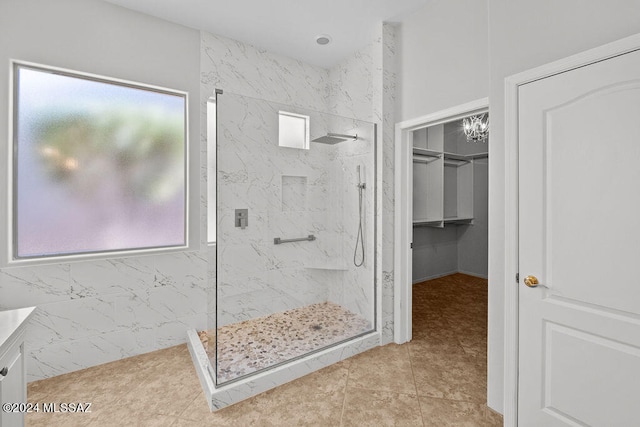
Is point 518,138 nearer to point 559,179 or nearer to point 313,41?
point 559,179

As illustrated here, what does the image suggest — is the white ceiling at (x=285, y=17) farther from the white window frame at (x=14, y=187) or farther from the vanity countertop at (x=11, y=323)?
the vanity countertop at (x=11, y=323)

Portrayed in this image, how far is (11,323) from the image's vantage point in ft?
3.66

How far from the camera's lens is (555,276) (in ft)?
5.20

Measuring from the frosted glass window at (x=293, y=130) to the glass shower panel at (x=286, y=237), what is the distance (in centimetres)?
4

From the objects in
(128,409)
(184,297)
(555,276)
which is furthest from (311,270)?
(555,276)

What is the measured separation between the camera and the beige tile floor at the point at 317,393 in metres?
1.84

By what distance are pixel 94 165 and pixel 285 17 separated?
7.10ft

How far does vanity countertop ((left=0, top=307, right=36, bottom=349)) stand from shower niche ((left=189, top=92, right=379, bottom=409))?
1.09 metres

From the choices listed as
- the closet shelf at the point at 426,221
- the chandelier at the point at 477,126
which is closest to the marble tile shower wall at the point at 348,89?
the chandelier at the point at 477,126

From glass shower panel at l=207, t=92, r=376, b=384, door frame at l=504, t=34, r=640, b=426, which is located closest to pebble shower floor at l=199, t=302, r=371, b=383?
glass shower panel at l=207, t=92, r=376, b=384

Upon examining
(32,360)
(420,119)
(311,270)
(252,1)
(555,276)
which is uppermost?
(252,1)

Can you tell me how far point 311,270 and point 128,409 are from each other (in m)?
1.70

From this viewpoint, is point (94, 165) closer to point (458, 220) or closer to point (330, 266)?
point (330, 266)

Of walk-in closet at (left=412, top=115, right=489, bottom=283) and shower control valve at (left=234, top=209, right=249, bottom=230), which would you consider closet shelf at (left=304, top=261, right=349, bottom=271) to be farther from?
walk-in closet at (left=412, top=115, right=489, bottom=283)
